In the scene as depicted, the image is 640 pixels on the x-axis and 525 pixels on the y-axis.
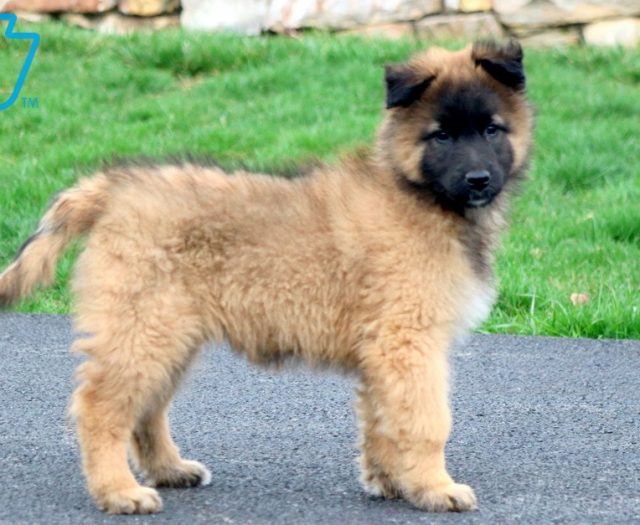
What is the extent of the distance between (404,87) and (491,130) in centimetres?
35

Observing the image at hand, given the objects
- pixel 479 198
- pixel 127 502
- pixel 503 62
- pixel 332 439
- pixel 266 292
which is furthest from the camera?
pixel 332 439

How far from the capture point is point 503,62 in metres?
5.02

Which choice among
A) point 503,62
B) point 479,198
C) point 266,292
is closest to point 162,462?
point 266,292

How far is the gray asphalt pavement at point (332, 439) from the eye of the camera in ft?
15.5

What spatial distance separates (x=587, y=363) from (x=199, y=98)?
6934 millimetres

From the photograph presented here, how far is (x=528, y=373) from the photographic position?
6.89 meters

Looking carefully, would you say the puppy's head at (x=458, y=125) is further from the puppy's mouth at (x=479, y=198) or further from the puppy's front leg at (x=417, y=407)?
the puppy's front leg at (x=417, y=407)

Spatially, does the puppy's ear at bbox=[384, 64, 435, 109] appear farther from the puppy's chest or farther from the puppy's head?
the puppy's chest

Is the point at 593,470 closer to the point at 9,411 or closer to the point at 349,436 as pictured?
the point at 349,436

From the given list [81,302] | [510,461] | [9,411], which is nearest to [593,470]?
[510,461]

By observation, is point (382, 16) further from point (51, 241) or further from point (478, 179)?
point (51, 241)

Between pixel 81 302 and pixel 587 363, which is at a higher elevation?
pixel 81 302

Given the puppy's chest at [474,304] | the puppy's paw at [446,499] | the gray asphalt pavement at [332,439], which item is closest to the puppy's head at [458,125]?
the puppy's chest at [474,304]

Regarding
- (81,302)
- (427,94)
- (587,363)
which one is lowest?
(587,363)
